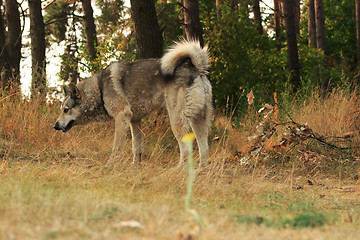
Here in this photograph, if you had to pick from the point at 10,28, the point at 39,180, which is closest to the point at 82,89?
the point at 39,180

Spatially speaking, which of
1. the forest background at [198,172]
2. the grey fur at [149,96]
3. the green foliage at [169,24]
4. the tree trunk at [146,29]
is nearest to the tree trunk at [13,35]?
the forest background at [198,172]

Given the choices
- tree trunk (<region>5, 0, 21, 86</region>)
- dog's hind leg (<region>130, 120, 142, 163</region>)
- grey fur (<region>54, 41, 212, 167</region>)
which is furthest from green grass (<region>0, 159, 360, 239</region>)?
tree trunk (<region>5, 0, 21, 86</region>)

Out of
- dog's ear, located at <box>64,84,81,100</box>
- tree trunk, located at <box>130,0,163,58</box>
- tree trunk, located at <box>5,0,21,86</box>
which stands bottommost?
dog's ear, located at <box>64,84,81,100</box>

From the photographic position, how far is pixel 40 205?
384 cm

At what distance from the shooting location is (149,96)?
769 centimetres

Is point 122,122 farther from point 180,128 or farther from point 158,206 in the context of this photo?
point 158,206

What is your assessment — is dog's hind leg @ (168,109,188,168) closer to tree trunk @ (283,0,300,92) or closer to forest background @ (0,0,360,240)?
forest background @ (0,0,360,240)

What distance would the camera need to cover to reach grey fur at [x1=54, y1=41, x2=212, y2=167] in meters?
7.37

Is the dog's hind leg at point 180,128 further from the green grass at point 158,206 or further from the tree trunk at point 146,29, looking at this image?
the tree trunk at point 146,29

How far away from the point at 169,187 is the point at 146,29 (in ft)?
18.6

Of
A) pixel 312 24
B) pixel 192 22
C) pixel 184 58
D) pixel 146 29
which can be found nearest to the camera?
pixel 184 58

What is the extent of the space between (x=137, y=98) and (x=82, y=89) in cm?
120

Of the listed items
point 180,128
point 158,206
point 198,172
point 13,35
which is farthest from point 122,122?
point 13,35

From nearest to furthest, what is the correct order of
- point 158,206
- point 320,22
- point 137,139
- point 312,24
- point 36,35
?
point 158,206 → point 137,139 → point 36,35 → point 320,22 → point 312,24
